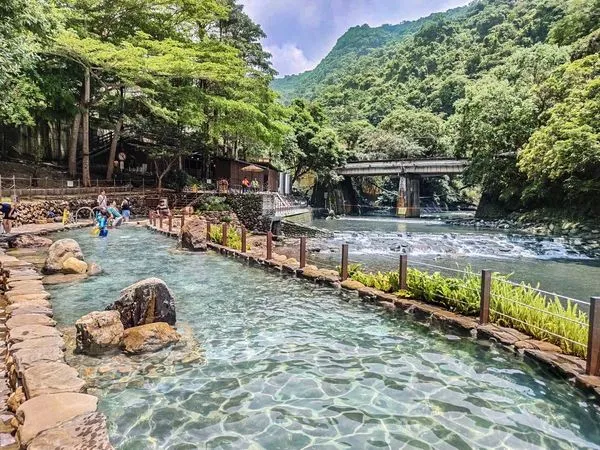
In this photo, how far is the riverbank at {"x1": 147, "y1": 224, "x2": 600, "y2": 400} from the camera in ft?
17.2

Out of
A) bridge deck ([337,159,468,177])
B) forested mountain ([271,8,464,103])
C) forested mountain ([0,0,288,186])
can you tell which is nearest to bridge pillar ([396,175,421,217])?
bridge deck ([337,159,468,177])

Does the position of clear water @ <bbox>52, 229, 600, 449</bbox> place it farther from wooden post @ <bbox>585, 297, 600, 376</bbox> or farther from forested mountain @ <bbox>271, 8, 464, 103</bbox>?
forested mountain @ <bbox>271, 8, 464, 103</bbox>

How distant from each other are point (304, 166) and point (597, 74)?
25.5 m

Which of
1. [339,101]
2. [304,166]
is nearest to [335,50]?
[339,101]

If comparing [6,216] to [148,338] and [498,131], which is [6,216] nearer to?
[148,338]

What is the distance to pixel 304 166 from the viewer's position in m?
44.2

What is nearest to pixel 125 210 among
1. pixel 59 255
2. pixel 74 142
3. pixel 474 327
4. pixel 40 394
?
pixel 74 142

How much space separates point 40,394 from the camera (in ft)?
12.9

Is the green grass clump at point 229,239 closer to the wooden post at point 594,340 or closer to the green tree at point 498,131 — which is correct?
the wooden post at point 594,340

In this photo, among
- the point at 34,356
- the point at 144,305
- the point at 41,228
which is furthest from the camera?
the point at 41,228

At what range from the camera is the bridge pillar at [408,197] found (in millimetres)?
45469

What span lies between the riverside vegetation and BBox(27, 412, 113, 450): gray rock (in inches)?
222

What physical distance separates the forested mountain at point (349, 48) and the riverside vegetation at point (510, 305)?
335ft

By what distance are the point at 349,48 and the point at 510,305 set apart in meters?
139
